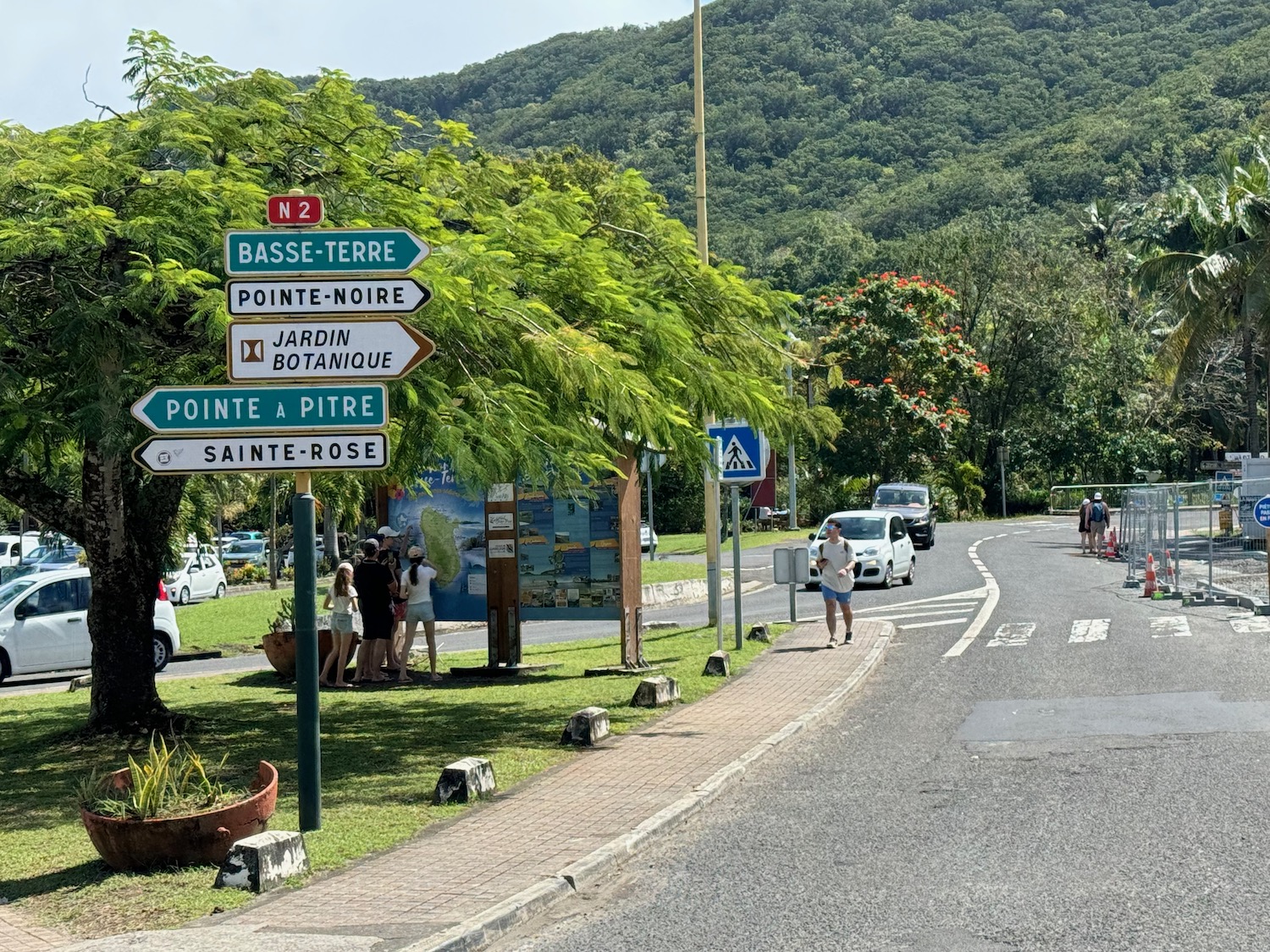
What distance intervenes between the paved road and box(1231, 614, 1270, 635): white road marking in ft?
7.99

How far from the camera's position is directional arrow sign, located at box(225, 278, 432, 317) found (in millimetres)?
9055

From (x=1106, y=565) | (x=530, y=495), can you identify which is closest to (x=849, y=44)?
(x=1106, y=565)

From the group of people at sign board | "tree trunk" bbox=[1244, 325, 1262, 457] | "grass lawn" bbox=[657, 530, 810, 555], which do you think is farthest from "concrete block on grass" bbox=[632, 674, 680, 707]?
"tree trunk" bbox=[1244, 325, 1262, 457]

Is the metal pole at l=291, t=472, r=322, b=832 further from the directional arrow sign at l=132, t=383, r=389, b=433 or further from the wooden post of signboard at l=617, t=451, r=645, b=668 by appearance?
the wooden post of signboard at l=617, t=451, r=645, b=668

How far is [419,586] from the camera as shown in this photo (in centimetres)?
1728

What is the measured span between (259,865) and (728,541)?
45295 mm

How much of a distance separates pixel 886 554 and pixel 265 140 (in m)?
20.7

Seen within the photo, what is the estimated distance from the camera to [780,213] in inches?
4904

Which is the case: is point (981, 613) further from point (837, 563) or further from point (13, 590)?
point (13, 590)

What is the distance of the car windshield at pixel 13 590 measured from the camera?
2195 cm

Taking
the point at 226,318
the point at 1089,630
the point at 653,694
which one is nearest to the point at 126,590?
the point at 226,318

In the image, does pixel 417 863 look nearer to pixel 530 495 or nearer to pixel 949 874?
pixel 949 874

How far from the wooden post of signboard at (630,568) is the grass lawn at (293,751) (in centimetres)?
57

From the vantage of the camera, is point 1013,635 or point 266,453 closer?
point 266,453
